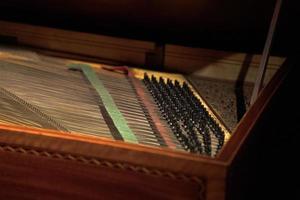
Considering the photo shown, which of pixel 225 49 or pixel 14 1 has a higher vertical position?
pixel 14 1

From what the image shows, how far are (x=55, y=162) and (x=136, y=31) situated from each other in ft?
4.46

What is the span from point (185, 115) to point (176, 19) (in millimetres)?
794

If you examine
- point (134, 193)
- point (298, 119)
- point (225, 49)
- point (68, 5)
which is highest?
point (68, 5)

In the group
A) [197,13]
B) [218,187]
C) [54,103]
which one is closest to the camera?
[218,187]

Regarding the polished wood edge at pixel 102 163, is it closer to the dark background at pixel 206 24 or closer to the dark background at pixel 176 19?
the dark background at pixel 206 24

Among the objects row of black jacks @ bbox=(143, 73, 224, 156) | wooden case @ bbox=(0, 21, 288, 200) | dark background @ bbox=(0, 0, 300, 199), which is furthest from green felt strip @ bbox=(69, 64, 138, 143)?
dark background @ bbox=(0, 0, 300, 199)

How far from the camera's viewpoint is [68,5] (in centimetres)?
231

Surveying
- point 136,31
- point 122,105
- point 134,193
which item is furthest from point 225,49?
point 134,193

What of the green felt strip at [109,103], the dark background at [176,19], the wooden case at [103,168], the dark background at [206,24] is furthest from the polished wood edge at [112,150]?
the dark background at [176,19]

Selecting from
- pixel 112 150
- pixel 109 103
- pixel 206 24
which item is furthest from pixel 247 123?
pixel 206 24

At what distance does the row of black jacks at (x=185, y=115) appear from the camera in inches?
51.3

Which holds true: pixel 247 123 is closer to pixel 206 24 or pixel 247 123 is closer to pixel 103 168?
pixel 103 168

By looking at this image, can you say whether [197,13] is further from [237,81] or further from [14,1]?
[14,1]

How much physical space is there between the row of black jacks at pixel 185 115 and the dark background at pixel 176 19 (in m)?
0.35
